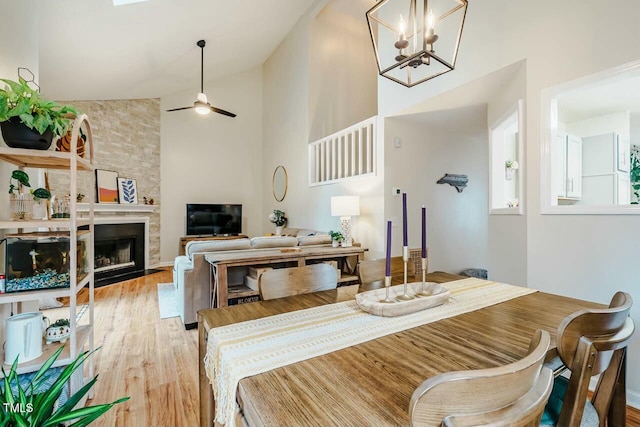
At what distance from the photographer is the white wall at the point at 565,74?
6.15ft

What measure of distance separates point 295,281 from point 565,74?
93.1 inches

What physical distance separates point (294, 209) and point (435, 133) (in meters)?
3.05

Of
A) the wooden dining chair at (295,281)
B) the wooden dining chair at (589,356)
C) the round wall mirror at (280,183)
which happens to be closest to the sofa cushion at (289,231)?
the round wall mirror at (280,183)

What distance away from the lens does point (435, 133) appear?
4.24 metres

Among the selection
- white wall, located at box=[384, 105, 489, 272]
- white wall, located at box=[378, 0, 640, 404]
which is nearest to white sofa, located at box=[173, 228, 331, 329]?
white wall, located at box=[384, 105, 489, 272]

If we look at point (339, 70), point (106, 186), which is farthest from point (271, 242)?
point (106, 186)

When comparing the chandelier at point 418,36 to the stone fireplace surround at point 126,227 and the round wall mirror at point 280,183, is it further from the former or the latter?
the stone fireplace surround at point 126,227

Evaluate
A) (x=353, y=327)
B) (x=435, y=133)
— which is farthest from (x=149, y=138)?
(x=353, y=327)

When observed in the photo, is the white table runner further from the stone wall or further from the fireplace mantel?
the stone wall

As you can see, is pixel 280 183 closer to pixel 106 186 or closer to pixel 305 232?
pixel 305 232

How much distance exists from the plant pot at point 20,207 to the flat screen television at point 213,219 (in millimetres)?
5194

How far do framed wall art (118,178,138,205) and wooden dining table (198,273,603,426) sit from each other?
5704 mm

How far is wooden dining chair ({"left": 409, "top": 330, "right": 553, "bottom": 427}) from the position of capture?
54 cm

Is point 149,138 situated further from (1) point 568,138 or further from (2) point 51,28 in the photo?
(1) point 568,138
